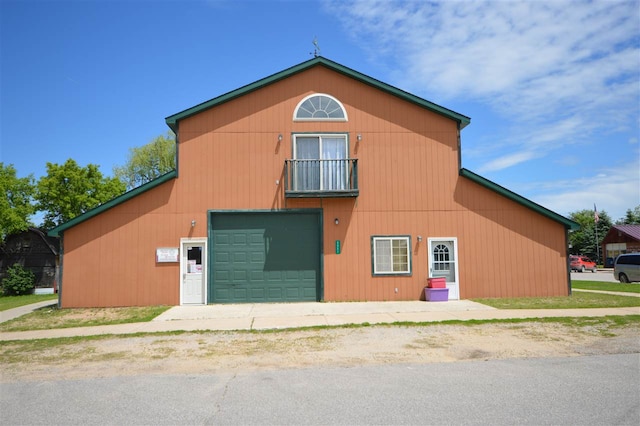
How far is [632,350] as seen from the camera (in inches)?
295

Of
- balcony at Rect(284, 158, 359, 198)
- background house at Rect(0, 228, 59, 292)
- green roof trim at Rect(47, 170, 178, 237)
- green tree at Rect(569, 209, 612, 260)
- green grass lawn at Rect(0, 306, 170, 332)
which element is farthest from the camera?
green tree at Rect(569, 209, 612, 260)

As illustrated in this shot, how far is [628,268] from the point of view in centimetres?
2328

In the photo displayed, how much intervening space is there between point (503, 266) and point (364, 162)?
5962 mm

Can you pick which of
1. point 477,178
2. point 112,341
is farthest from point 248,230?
point 477,178

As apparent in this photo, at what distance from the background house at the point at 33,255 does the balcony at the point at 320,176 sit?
15977 millimetres

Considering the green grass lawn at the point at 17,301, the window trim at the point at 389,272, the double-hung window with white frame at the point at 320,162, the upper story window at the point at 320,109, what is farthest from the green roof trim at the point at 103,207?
the window trim at the point at 389,272

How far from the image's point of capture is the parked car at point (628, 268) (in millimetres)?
22906

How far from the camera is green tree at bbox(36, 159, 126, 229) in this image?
29562 millimetres

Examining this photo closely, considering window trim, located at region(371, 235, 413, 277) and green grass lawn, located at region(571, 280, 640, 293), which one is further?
green grass lawn, located at region(571, 280, 640, 293)

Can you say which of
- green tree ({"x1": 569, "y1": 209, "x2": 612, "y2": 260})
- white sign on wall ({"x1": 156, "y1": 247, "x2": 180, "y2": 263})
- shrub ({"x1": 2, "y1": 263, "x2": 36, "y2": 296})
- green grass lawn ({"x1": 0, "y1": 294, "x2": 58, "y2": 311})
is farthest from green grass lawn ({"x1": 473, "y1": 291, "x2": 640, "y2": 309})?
green tree ({"x1": 569, "y1": 209, "x2": 612, "y2": 260})

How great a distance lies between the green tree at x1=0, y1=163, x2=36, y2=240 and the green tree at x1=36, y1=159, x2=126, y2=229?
0.97 metres

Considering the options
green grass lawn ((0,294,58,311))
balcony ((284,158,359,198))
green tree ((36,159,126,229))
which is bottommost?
green grass lawn ((0,294,58,311))

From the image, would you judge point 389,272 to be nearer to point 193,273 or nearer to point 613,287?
point 193,273

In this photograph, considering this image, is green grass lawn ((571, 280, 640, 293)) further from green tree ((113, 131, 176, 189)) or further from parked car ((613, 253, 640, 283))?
green tree ((113, 131, 176, 189))
